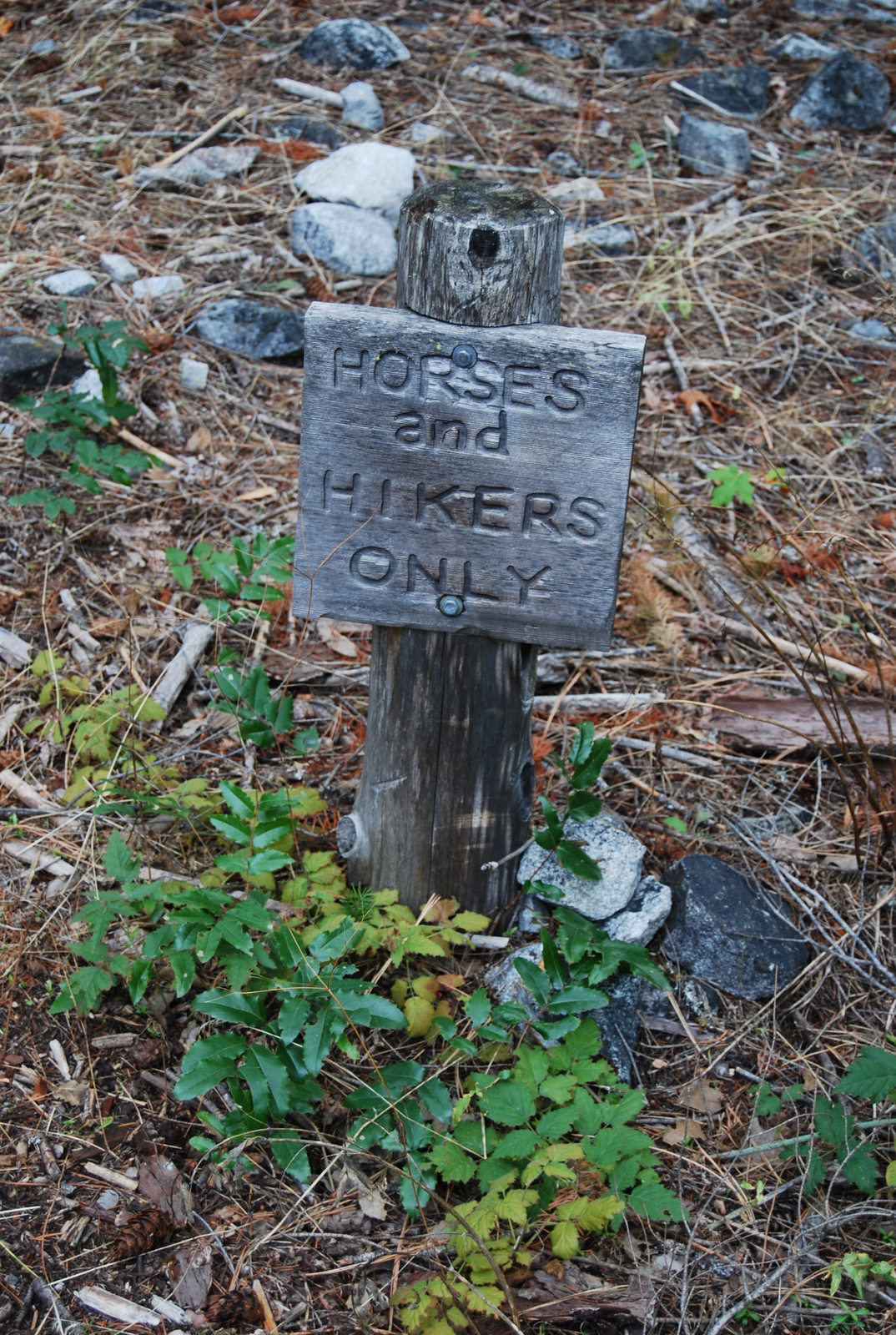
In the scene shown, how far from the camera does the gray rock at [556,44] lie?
627 centimetres

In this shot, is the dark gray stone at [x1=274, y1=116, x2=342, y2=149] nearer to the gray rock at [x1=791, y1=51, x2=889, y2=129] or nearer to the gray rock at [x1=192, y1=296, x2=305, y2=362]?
the gray rock at [x1=192, y1=296, x2=305, y2=362]

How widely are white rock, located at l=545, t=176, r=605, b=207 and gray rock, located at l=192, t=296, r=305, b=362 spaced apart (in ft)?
5.61

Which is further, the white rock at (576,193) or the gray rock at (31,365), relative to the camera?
the white rock at (576,193)

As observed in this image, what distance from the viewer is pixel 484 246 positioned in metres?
1.81

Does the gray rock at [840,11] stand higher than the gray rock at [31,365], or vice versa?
the gray rock at [840,11]

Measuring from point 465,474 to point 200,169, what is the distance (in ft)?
13.1

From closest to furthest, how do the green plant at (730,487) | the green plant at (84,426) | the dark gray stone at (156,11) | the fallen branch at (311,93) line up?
the green plant at (84,426), the green plant at (730,487), the fallen branch at (311,93), the dark gray stone at (156,11)

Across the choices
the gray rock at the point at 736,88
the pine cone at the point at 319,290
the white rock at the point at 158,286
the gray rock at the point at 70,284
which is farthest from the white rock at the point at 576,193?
the gray rock at the point at 70,284

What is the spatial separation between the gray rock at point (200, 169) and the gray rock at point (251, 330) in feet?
3.93

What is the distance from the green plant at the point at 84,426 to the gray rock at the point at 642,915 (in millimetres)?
2104

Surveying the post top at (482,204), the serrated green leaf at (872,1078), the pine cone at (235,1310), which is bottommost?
the pine cone at (235,1310)

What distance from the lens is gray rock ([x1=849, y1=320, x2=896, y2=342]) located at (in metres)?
4.55

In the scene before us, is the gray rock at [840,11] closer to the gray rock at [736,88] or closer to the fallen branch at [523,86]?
the gray rock at [736,88]

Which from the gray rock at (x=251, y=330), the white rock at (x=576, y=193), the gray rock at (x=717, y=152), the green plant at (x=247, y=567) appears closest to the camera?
the green plant at (x=247, y=567)
